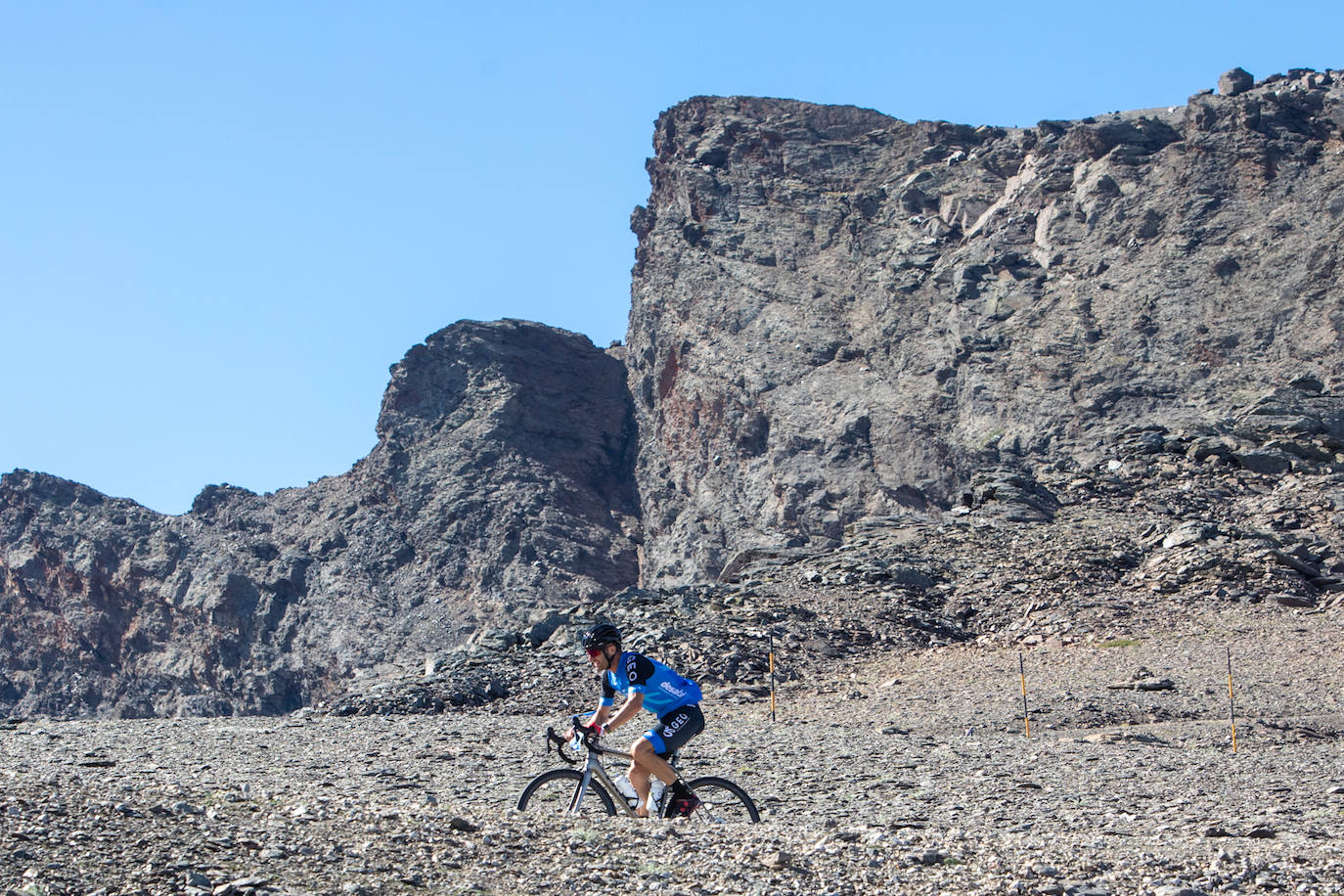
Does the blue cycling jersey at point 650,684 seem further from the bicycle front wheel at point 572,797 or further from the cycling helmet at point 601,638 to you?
the bicycle front wheel at point 572,797

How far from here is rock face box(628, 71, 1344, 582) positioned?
173 ft

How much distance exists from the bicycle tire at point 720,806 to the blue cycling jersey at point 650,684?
1.91 feet

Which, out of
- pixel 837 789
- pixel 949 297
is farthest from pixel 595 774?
pixel 949 297

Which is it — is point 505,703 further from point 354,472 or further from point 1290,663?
point 354,472

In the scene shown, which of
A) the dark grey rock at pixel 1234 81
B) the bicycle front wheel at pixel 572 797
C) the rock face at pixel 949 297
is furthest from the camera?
the dark grey rock at pixel 1234 81

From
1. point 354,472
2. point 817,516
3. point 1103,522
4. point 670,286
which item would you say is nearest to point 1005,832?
point 1103,522

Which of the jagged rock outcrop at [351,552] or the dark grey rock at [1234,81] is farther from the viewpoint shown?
the jagged rock outcrop at [351,552]

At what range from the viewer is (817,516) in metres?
58.8

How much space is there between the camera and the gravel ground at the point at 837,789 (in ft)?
25.5

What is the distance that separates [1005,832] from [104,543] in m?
74.5

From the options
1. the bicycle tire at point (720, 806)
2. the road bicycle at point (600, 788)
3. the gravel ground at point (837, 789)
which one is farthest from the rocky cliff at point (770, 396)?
the road bicycle at point (600, 788)

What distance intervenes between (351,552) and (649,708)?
215 feet

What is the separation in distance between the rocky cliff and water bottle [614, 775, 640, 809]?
93.4 ft

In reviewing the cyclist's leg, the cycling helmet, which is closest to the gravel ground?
the cyclist's leg
